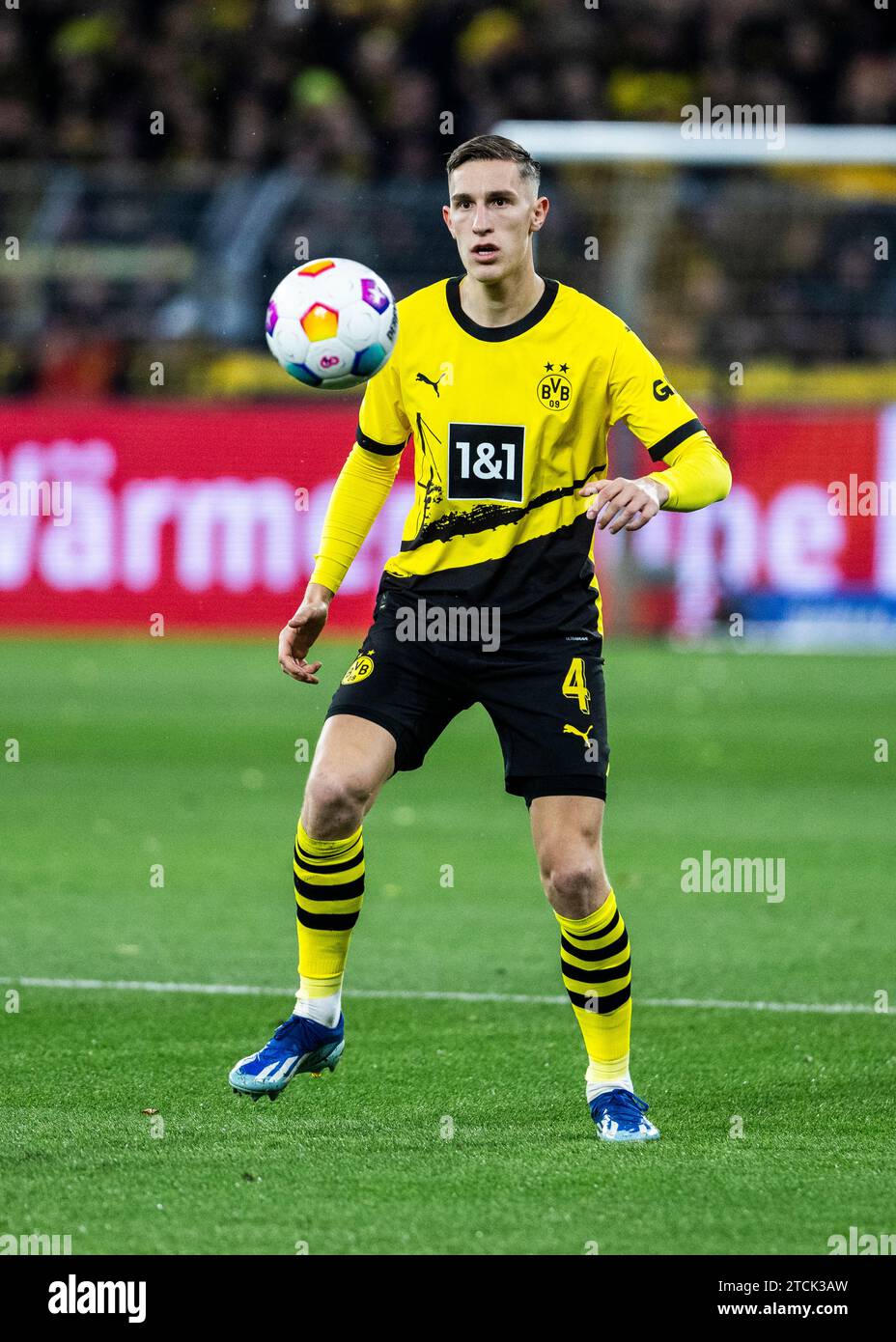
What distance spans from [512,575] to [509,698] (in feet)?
0.91

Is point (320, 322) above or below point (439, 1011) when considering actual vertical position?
above

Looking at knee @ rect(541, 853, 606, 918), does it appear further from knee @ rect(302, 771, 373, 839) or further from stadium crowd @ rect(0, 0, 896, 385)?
stadium crowd @ rect(0, 0, 896, 385)

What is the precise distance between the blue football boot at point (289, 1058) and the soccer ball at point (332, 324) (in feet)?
4.86

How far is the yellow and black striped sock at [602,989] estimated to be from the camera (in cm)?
490

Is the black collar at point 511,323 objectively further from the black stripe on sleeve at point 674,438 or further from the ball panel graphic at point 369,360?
the black stripe on sleeve at point 674,438

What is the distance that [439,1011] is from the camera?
244 inches

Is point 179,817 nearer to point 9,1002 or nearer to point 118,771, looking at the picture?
point 118,771

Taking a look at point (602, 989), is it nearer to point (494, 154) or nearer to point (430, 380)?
point (430, 380)

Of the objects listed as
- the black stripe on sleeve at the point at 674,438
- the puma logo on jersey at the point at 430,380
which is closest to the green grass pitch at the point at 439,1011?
the black stripe on sleeve at the point at 674,438

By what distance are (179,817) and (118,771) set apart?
155 centimetres

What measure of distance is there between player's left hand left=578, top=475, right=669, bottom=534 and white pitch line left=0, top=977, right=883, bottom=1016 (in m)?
2.16

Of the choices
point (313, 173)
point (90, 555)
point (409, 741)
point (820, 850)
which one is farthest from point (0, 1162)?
point (313, 173)
